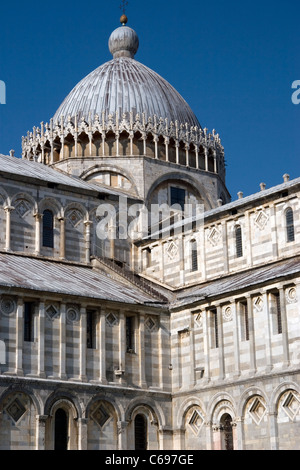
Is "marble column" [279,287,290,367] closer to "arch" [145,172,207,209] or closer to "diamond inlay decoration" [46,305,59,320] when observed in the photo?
"diamond inlay decoration" [46,305,59,320]

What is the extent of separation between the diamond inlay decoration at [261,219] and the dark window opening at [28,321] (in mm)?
12119

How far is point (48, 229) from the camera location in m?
56.0

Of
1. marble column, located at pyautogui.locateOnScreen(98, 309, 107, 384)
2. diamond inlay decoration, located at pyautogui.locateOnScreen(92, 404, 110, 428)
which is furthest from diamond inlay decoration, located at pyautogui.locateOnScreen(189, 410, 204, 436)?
marble column, located at pyautogui.locateOnScreen(98, 309, 107, 384)

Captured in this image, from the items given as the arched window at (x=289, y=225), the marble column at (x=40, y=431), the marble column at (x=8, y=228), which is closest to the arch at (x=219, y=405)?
the marble column at (x=40, y=431)

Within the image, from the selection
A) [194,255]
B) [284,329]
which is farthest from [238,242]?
[284,329]

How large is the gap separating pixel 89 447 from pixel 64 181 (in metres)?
16.6

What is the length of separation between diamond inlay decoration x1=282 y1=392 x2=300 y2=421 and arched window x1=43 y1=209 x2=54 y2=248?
55.6 ft

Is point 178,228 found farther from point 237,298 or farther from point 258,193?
point 237,298

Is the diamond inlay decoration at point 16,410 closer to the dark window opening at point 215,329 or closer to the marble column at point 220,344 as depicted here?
the marble column at point 220,344

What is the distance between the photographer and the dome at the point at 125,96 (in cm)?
6575

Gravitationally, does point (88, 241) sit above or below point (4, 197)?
below

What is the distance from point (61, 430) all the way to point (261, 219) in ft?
46.9

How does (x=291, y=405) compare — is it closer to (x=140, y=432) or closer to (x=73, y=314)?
(x=140, y=432)
